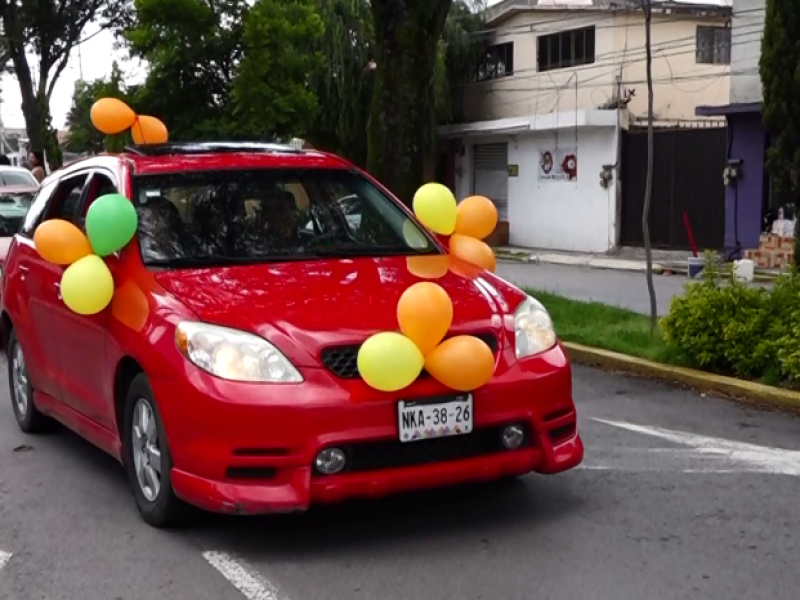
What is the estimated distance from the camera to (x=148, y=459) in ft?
16.2

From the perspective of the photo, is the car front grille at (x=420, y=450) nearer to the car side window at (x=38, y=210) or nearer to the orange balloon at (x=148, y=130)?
the car side window at (x=38, y=210)

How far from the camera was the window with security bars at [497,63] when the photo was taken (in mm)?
30562

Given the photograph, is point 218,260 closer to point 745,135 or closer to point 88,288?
point 88,288

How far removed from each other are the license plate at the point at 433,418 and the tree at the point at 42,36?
24242mm

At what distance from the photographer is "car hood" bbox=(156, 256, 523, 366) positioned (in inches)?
177

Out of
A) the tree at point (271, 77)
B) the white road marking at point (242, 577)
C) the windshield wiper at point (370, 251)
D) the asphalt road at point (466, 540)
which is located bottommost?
the asphalt road at point (466, 540)

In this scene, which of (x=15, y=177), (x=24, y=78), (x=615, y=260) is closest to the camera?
(x=15, y=177)

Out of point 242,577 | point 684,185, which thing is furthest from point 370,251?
point 684,185

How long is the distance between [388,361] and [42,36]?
25286mm

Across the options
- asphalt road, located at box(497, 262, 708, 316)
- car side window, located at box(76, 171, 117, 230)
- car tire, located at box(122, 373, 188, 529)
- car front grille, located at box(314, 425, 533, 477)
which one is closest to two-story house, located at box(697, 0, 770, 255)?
asphalt road, located at box(497, 262, 708, 316)

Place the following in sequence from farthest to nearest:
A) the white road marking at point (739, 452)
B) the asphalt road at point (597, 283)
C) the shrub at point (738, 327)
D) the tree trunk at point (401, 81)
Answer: the asphalt road at point (597, 283) → the tree trunk at point (401, 81) → the shrub at point (738, 327) → the white road marking at point (739, 452)

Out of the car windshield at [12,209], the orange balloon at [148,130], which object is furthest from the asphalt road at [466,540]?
the car windshield at [12,209]

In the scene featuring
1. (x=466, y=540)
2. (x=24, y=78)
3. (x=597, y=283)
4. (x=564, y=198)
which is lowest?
(x=597, y=283)

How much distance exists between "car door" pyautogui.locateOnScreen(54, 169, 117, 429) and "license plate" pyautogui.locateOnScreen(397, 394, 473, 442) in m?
1.57
